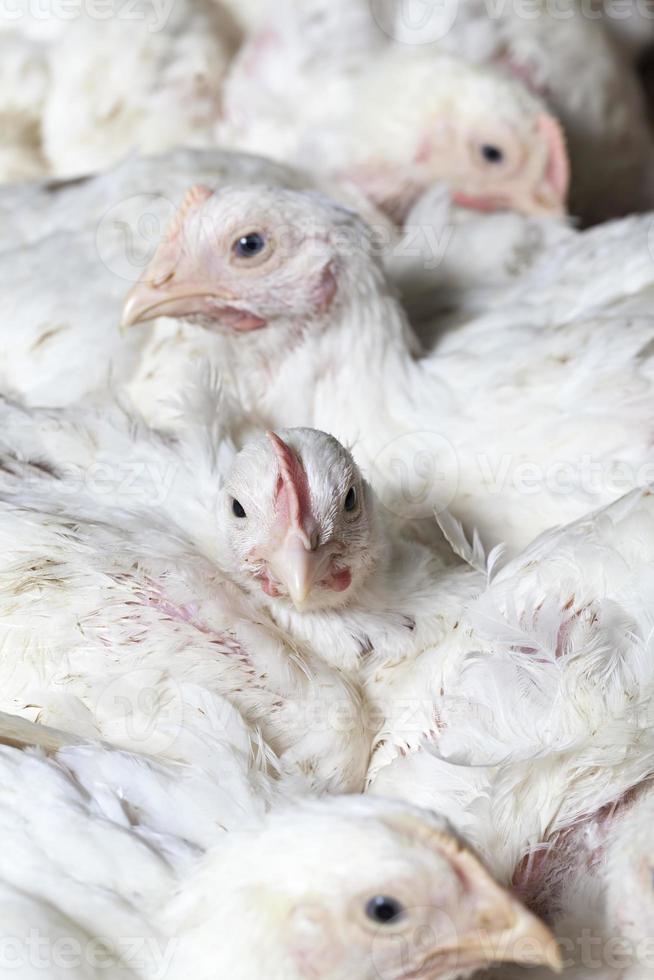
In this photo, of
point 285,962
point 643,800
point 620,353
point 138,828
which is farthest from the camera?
point 620,353

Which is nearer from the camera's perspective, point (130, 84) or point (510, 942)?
point (510, 942)

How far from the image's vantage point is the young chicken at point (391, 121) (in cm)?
278

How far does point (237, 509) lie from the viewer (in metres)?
1.65

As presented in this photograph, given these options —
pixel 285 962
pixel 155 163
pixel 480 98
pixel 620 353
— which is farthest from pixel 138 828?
pixel 480 98

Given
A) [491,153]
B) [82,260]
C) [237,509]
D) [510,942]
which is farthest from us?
[491,153]

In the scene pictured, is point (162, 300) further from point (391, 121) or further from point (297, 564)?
point (391, 121)

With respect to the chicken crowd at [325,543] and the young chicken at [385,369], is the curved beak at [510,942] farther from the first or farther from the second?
the young chicken at [385,369]

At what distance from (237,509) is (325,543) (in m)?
0.13

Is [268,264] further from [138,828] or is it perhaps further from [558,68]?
[558,68]

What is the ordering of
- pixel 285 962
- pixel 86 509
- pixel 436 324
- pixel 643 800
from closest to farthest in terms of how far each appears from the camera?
pixel 285 962
pixel 643 800
pixel 86 509
pixel 436 324

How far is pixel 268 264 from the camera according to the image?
206 cm

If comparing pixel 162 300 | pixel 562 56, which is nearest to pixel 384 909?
pixel 162 300

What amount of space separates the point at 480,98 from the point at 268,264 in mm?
978

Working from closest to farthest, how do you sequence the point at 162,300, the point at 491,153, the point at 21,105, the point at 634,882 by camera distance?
the point at 634,882, the point at 162,300, the point at 491,153, the point at 21,105
